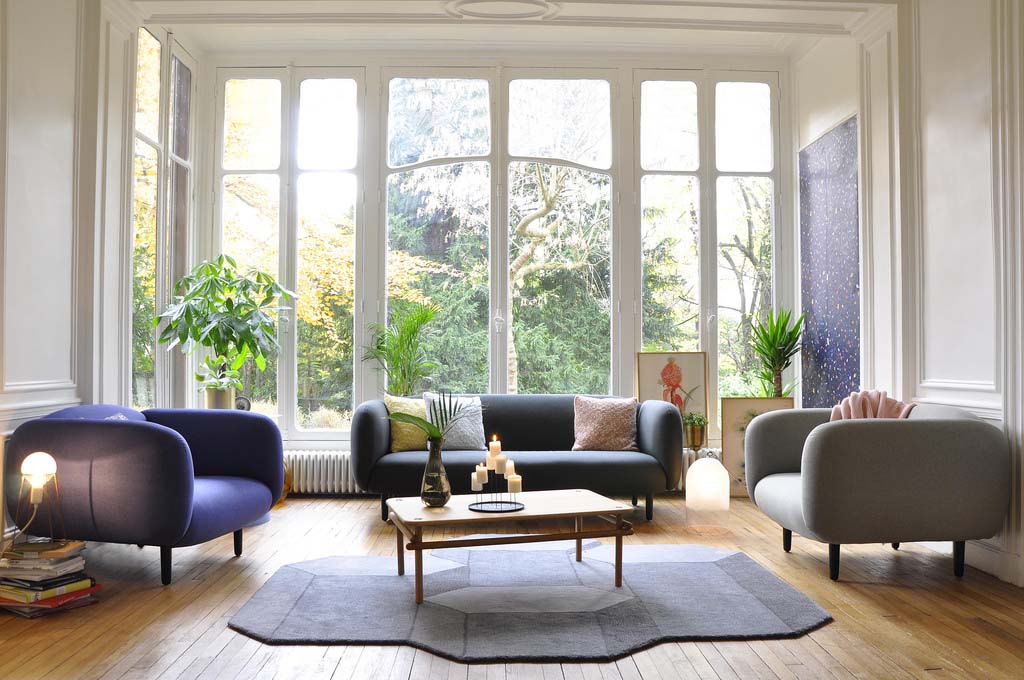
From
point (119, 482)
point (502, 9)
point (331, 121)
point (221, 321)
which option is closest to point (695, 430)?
point (502, 9)

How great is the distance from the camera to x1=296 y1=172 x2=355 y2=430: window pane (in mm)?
6719

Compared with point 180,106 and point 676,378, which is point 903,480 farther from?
point 180,106

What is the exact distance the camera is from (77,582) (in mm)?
3586

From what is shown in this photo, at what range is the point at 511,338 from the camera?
676cm

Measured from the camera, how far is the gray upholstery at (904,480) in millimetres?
3900

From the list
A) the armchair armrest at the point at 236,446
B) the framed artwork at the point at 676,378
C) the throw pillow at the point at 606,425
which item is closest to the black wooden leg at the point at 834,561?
the throw pillow at the point at 606,425

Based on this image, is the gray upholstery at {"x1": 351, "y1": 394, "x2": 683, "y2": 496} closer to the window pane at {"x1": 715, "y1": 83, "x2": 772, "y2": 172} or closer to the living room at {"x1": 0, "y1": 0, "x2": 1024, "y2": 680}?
the living room at {"x1": 0, "y1": 0, "x2": 1024, "y2": 680}

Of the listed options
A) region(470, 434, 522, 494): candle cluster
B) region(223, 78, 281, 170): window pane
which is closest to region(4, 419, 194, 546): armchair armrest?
region(470, 434, 522, 494): candle cluster

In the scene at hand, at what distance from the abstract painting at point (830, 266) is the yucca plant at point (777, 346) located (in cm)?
16

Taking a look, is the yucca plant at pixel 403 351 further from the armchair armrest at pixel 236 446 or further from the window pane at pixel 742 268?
the window pane at pixel 742 268

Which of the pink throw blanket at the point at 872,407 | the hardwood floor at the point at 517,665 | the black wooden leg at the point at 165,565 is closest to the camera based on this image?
the hardwood floor at the point at 517,665

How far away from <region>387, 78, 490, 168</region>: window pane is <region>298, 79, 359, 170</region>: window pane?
1.01ft

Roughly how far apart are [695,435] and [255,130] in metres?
4.09

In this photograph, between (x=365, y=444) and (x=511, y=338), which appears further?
(x=511, y=338)
